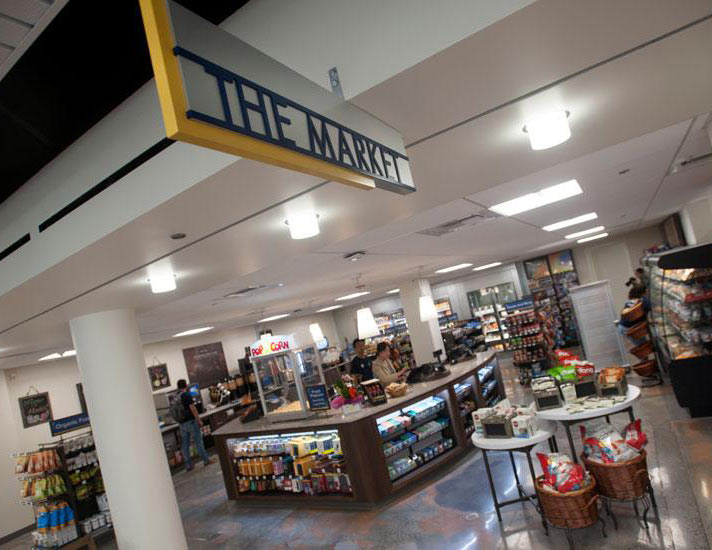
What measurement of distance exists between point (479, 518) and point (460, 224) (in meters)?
2.96

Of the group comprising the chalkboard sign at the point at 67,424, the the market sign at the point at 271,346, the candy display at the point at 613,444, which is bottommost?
the candy display at the point at 613,444

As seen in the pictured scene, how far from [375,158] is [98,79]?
1.47m

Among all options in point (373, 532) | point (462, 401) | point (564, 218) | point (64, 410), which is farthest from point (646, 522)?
point (64, 410)

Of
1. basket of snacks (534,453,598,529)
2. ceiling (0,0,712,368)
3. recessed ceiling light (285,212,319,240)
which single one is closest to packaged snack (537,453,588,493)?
basket of snacks (534,453,598,529)

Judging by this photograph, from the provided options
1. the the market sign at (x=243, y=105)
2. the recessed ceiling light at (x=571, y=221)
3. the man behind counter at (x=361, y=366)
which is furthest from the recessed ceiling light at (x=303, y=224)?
the man behind counter at (x=361, y=366)

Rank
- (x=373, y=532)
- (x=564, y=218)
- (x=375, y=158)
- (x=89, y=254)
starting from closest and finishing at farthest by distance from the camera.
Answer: (x=375, y=158) → (x=89, y=254) → (x=373, y=532) → (x=564, y=218)

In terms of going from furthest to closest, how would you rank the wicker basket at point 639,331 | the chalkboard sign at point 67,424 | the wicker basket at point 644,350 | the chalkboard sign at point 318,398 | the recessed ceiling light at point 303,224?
the wicker basket at point 639,331
the wicker basket at point 644,350
the chalkboard sign at point 67,424
the chalkboard sign at point 318,398
the recessed ceiling light at point 303,224

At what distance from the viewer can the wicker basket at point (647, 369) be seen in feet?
26.4

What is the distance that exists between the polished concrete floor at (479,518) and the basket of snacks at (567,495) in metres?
0.25

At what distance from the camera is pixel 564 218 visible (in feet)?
22.4

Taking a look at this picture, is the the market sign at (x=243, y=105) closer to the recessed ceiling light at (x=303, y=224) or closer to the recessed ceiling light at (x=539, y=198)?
the recessed ceiling light at (x=303, y=224)

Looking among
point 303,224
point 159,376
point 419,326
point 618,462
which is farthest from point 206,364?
point 618,462

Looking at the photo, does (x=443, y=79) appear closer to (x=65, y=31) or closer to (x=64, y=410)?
(x=65, y=31)

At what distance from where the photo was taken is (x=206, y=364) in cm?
1430
